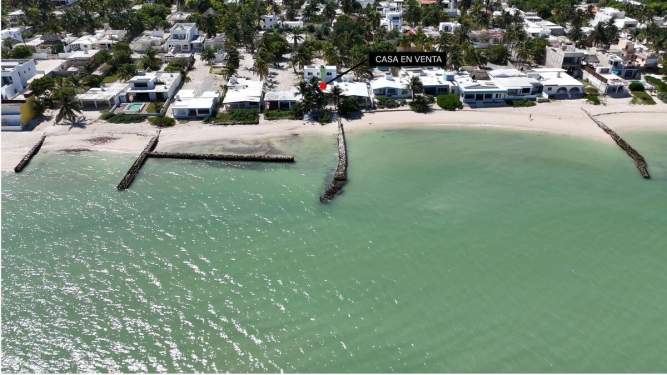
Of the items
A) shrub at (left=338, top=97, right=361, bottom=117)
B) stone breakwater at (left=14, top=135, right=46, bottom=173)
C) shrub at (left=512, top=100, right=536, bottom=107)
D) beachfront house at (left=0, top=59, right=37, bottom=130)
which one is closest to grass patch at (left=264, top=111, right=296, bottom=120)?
shrub at (left=338, top=97, right=361, bottom=117)

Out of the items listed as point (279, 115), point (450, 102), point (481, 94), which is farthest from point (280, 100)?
point (481, 94)

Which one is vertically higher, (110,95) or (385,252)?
(110,95)

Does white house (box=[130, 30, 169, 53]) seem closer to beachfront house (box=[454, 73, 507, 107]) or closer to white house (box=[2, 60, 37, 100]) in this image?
white house (box=[2, 60, 37, 100])

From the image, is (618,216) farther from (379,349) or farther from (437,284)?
(379,349)

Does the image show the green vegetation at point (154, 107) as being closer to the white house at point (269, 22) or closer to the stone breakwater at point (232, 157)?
the stone breakwater at point (232, 157)

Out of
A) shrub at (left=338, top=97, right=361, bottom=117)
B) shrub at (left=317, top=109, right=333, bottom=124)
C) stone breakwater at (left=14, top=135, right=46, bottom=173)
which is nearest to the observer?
stone breakwater at (left=14, top=135, right=46, bottom=173)

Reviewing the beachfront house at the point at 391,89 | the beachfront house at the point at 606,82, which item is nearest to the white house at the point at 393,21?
the beachfront house at the point at 391,89

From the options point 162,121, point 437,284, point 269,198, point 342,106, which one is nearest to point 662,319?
point 437,284
